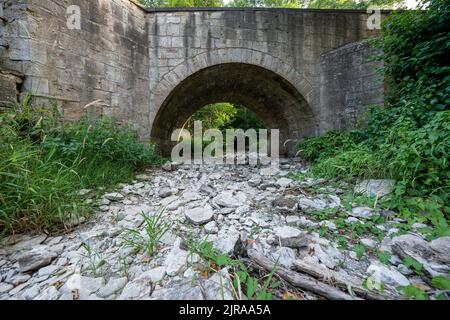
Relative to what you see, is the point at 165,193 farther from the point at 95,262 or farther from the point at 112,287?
the point at 112,287

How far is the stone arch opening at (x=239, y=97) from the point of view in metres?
4.25

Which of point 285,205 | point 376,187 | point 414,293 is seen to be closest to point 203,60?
point 285,205

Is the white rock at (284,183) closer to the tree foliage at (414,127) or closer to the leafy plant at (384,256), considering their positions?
the tree foliage at (414,127)

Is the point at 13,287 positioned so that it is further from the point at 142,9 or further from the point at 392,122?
the point at 142,9

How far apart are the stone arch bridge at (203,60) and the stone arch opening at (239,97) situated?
0.04m

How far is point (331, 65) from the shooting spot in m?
4.07

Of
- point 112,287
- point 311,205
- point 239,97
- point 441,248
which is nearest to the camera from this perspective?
point 112,287

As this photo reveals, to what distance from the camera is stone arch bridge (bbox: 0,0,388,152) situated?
3.01 m

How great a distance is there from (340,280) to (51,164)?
2333mm

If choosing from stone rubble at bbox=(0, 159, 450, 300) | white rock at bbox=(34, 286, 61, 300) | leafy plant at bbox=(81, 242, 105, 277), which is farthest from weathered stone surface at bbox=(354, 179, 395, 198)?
white rock at bbox=(34, 286, 61, 300)

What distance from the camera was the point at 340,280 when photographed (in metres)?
0.85

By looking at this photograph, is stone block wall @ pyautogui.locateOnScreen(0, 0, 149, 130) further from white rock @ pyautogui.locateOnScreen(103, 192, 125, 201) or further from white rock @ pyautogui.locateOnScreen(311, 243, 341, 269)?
white rock @ pyautogui.locateOnScreen(311, 243, 341, 269)
